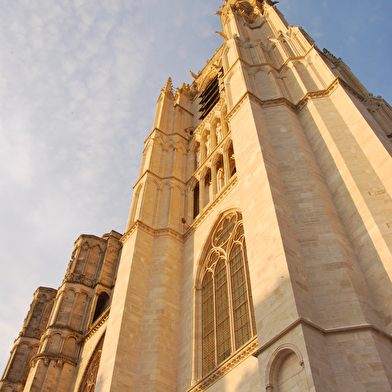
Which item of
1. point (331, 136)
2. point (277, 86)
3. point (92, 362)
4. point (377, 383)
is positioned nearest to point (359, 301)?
point (377, 383)

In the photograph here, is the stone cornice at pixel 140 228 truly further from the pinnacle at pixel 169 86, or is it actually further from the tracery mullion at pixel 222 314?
the pinnacle at pixel 169 86

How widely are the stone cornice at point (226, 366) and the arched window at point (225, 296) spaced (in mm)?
548

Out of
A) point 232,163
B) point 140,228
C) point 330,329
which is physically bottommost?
point 330,329

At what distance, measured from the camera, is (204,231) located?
16094 millimetres

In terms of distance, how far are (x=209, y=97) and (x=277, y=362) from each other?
21.8 meters

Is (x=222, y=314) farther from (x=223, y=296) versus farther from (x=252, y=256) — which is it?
(x=252, y=256)

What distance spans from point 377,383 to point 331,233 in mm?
3722

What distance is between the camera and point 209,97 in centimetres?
2781

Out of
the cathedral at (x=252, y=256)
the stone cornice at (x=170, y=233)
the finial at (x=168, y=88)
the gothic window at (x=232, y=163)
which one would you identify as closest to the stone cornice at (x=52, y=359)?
the cathedral at (x=252, y=256)

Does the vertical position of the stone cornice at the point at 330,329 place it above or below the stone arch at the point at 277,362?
above

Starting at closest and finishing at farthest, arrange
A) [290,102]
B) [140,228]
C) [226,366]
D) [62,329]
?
[226,366], [290,102], [140,228], [62,329]

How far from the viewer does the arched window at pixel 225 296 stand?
38.3 feet

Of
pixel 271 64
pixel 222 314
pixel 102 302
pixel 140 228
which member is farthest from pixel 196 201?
pixel 222 314

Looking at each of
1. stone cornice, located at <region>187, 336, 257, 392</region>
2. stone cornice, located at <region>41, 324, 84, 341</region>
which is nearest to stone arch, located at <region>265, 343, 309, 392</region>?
stone cornice, located at <region>187, 336, 257, 392</region>
